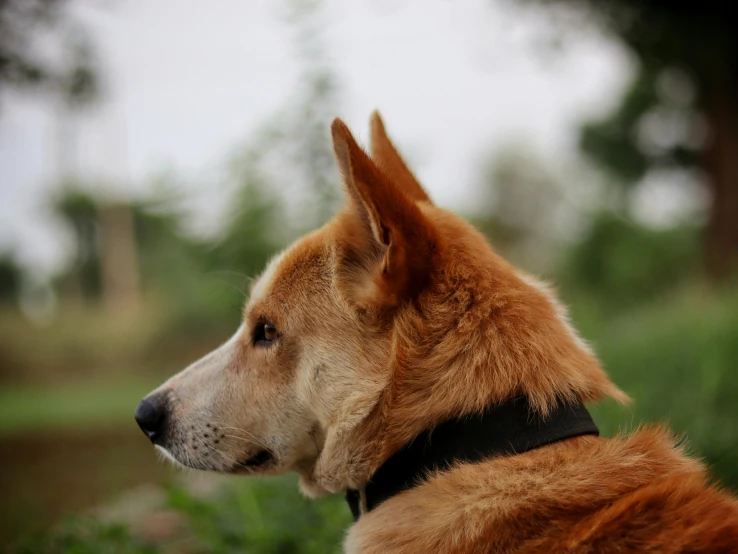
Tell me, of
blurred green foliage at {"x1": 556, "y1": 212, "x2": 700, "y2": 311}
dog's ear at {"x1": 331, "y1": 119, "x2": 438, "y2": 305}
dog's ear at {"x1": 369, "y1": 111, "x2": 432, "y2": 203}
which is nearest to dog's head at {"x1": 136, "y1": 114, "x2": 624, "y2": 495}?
dog's ear at {"x1": 331, "y1": 119, "x2": 438, "y2": 305}

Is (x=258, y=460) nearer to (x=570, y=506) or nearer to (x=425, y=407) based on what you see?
(x=425, y=407)

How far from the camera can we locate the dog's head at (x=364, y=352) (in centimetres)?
197

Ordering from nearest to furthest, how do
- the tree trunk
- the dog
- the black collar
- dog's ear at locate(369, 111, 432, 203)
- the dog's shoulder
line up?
1. the dog's shoulder
2. the dog
3. the black collar
4. dog's ear at locate(369, 111, 432, 203)
5. the tree trunk

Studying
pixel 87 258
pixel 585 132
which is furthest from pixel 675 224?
pixel 87 258

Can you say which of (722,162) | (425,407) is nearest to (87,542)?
(425,407)

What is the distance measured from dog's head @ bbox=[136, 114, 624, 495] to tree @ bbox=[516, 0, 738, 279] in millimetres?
8419

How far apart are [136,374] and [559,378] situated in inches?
668

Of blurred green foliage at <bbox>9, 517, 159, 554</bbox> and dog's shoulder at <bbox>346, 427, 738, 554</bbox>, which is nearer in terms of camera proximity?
dog's shoulder at <bbox>346, 427, 738, 554</bbox>

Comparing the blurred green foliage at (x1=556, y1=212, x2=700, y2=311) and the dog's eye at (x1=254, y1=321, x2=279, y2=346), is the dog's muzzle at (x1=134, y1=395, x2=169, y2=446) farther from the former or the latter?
the blurred green foliage at (x1=556, y1=212, x2=700, y2=311)

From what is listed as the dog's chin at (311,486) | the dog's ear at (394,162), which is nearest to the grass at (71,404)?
the dog's chin at (311,486)

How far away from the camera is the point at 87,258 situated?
1336 inches

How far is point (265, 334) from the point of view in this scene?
8.13 ft

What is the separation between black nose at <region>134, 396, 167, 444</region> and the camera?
2.48 metres

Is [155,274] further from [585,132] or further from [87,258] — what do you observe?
[585,132]
